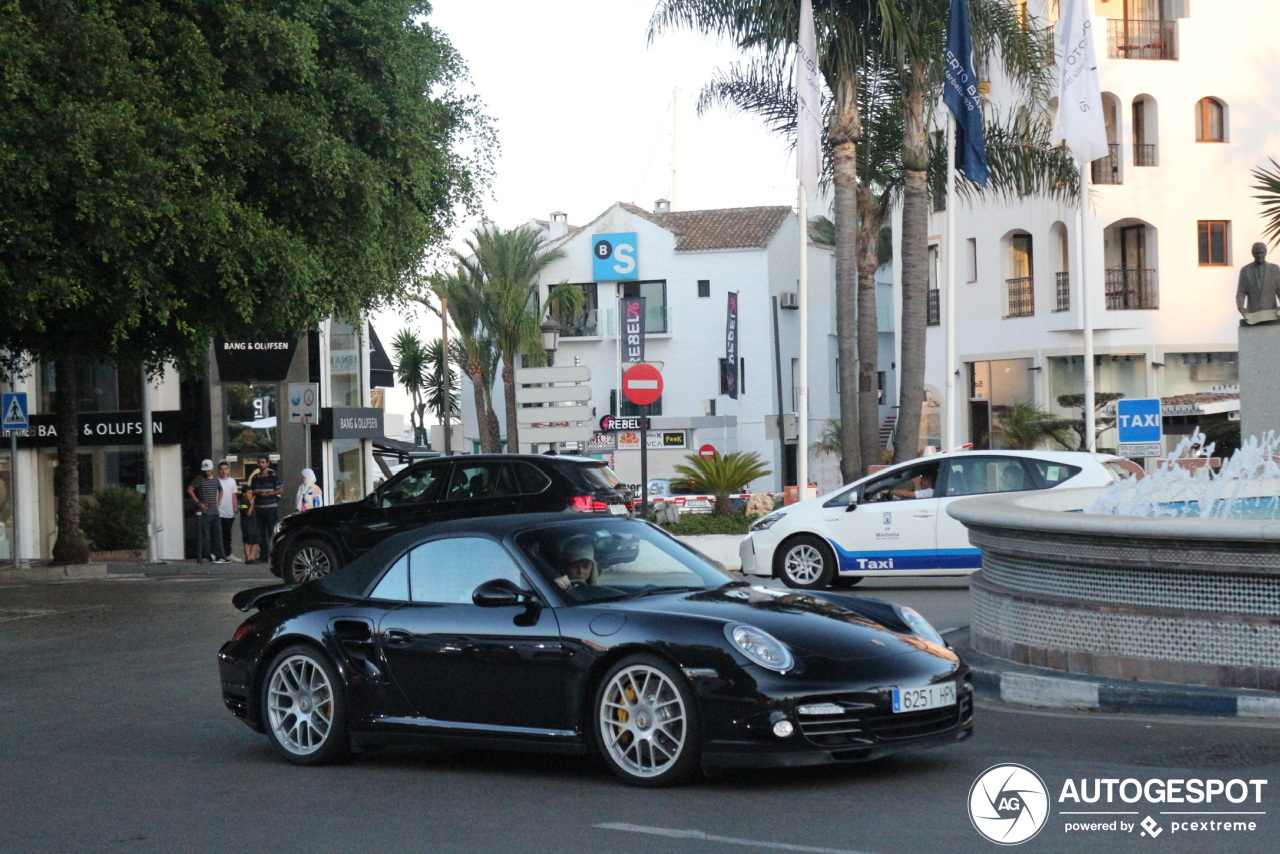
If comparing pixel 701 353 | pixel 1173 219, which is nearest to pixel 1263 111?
pixel 1173 219

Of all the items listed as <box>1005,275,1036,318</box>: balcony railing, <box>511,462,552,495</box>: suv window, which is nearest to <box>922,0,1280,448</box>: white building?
<box>1005,275,1036,318</box>: balcony railing

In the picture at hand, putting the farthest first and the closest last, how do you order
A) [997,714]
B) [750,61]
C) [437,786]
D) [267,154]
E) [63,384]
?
[750,61], [63,384], [267,154], [997,714], [437,786]

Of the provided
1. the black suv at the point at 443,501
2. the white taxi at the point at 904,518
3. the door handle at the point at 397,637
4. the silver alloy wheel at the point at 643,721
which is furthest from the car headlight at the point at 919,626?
the black suv at the point at 443,501

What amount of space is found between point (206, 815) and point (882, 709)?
3.16 meters

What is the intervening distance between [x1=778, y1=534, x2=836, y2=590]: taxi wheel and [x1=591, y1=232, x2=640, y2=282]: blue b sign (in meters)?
50.7

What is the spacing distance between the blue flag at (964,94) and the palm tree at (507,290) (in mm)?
36809

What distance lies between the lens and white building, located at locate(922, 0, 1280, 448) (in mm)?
45031

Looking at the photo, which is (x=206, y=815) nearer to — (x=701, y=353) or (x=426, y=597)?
(x=426, y=597)

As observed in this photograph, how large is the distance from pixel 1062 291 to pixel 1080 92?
58.1 feet

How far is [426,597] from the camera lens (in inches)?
334

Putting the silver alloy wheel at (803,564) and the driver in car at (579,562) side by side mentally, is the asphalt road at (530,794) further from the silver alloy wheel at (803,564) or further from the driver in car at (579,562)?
the silver alloy wheel at (803,564)

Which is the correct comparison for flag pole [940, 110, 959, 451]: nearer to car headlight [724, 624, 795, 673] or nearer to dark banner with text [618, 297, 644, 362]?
car headlight [724, 624, 795, 673]

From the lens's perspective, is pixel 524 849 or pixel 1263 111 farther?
pixel 1263 111

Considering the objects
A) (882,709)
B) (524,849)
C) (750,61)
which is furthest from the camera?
(750,61)
